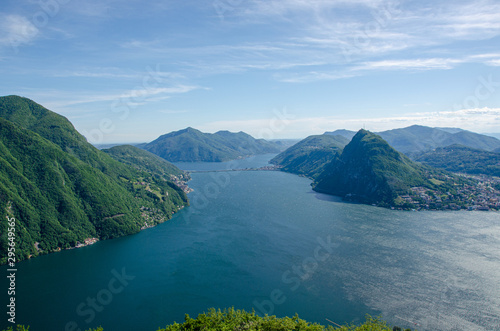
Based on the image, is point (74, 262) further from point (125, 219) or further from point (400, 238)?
point (400, 238)

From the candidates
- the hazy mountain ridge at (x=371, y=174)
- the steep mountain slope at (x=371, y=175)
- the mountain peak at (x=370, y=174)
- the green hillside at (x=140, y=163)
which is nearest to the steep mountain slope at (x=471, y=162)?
the steep mountain slope at (x=371, y=175)

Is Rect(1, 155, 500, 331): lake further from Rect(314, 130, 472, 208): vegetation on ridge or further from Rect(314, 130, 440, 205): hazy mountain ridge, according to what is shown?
Rect(314, 130, 440, 205): hazy mountain ridge

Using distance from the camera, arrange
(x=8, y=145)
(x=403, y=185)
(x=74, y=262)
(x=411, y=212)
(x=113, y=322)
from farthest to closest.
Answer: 1. (x=403, y=185)
2. (x=411, y=212)
3. (x=8, y=145)
4. (x=74, y=262)
5. (x=113, y=322)

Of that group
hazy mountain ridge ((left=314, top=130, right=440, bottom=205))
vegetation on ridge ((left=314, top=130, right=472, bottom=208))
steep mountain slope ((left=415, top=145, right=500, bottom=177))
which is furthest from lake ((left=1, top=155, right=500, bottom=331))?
steep mountain slope ((left=415, top=145, right=500, bottom=177))

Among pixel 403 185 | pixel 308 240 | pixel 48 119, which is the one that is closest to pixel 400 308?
pixel 308 240

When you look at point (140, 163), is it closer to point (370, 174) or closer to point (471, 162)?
point (370, 174)

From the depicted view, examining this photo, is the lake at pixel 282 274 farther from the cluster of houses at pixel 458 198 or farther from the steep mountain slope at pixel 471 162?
the steep mountain slope at pixel 471 162
